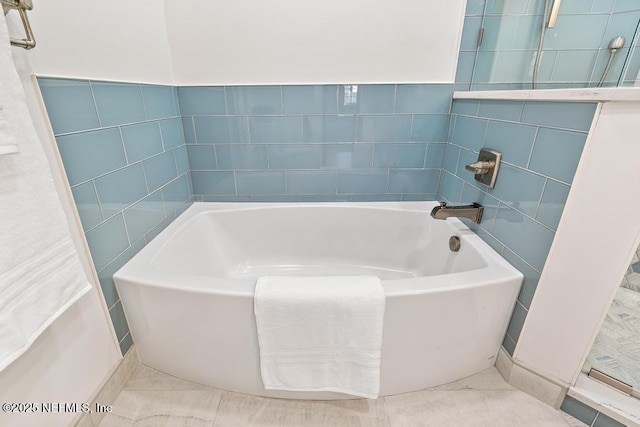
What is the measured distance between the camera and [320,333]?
0.88m

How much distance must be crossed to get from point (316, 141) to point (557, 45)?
49.9 inches

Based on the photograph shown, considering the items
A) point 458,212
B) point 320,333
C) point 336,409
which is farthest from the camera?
point 458,212

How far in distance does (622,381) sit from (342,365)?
95cm

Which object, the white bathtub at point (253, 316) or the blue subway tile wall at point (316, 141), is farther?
the blue subway tile wall at point (316, 141)

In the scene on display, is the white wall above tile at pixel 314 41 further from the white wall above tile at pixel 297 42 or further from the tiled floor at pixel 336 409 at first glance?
the tiled floor at pixel 336 409

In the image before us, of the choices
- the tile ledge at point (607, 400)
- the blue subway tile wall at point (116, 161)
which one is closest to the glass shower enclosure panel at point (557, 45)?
the tile ledge at point (607, 400)

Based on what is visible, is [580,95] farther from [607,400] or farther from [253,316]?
[253,316]

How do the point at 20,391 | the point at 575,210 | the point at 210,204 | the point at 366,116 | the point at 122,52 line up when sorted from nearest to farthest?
1. the point at 20,391
2. the point at 575,210
3. the point at 122,52
4. the point at 366,116
5. the point at 210,204

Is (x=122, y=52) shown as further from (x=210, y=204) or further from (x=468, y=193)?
(x=468, y=193)

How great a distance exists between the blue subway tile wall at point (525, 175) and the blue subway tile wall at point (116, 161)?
147 cm

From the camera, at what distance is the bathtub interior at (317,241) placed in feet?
5.03

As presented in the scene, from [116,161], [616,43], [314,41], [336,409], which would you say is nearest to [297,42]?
[314,41]

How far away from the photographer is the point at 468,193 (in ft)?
4.36

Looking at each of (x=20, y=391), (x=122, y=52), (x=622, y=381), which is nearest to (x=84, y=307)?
(x=20, y=391)
